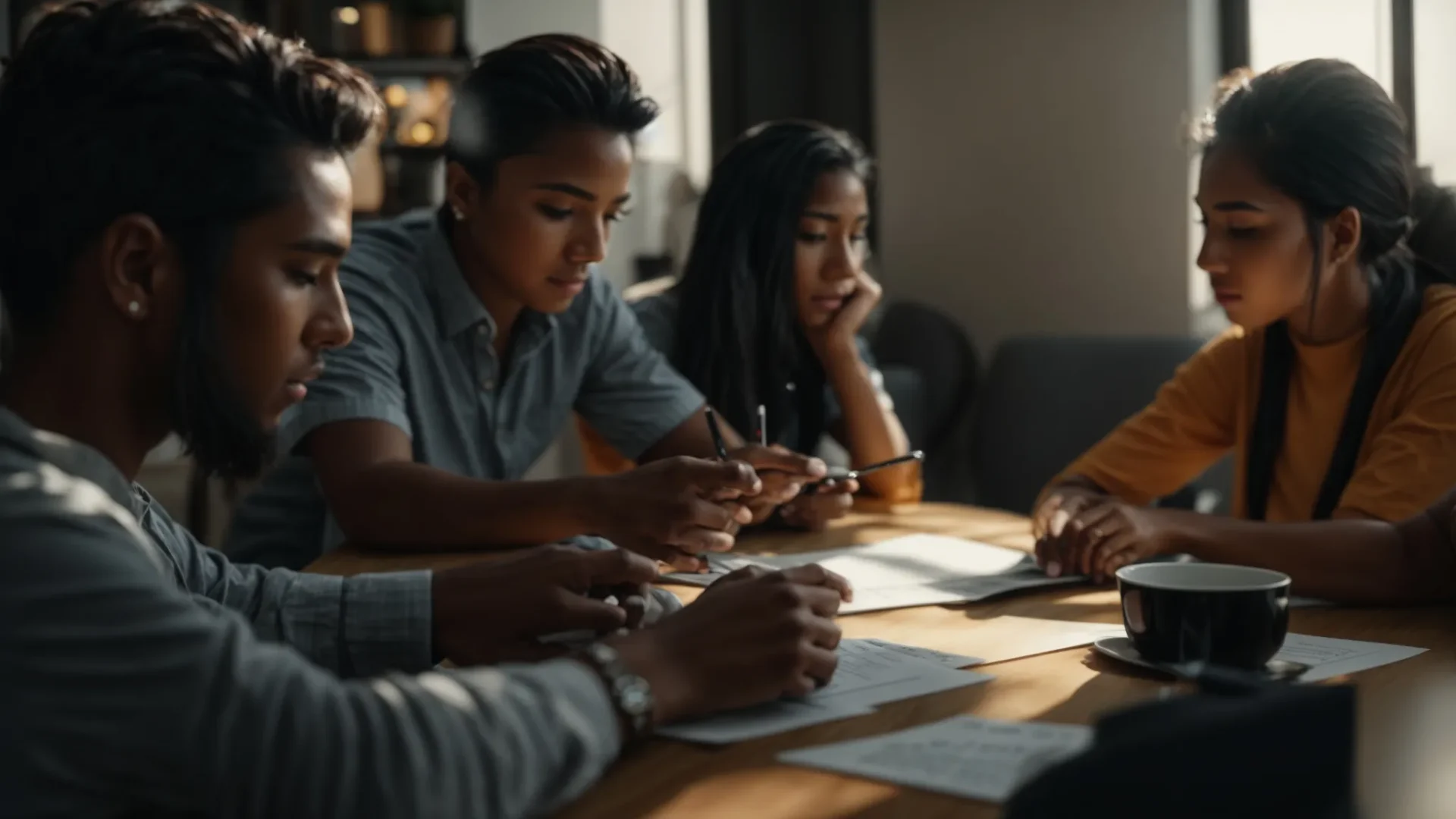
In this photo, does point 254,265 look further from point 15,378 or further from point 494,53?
point 494,53

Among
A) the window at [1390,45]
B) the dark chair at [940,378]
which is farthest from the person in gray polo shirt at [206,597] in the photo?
the dark chair at [940,378]

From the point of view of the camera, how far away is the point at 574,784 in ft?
2.55

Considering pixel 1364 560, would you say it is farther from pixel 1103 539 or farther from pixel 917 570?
pixel 917 570

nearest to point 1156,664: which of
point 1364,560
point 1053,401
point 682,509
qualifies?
point 1364,560

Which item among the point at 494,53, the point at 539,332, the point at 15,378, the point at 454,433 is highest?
the point at 494,53

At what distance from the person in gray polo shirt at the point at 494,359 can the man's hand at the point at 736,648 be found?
68 centimetres

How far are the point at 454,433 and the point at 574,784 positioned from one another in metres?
1.31

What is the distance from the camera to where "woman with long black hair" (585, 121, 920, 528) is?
2.50 metres

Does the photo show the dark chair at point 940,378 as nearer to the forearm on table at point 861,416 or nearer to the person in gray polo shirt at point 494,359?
the forearm on table at point 861,416

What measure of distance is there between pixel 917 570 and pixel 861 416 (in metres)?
1.03

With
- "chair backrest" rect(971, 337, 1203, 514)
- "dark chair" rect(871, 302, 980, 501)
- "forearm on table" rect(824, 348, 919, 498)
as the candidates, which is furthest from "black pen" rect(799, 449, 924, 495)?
"dark chair" rect(871, 302, 980, 501)

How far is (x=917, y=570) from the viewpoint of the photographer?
155 centimetres

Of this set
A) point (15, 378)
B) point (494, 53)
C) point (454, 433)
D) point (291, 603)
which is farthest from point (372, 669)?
point (494, 53)

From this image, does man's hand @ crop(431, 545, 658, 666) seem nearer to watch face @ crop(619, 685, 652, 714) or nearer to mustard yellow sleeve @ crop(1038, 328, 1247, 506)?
watch face @ crop(619, 685, 652, 714)
